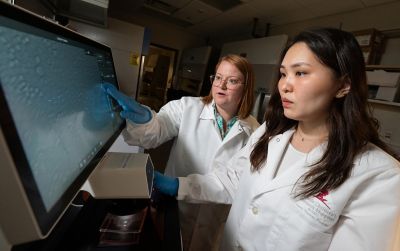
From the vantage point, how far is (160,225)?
0.60 metres

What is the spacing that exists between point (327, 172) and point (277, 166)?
0.57 ft

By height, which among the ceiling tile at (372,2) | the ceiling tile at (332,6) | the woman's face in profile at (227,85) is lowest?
the woman's face in profile at (227,85)

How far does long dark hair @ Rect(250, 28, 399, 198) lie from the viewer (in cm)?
65

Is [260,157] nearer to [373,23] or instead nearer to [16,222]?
[16,222]

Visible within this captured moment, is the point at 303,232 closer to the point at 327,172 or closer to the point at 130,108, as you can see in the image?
the point at 327,172

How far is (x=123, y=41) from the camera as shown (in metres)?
2.36

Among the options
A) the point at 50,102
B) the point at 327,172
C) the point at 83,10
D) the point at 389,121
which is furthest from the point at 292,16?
the point at 50,102

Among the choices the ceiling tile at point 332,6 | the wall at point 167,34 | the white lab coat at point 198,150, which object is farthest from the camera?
the wall at point 167,34

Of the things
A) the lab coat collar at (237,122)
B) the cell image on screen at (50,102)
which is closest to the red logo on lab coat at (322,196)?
the lab coat collar at (237,122)

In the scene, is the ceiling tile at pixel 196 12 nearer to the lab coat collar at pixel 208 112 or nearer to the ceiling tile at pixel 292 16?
the ceiling tile at pixel 292 16

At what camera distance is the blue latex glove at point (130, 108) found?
0.71 meters

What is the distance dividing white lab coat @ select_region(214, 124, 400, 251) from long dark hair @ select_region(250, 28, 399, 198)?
0.09 feet

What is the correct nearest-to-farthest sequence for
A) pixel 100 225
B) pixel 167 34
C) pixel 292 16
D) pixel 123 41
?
pixel 100 225 < pixel 123 41 < pixel 292 16 < pixel 167 34

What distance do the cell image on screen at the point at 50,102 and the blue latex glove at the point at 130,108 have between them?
16 centimetres
